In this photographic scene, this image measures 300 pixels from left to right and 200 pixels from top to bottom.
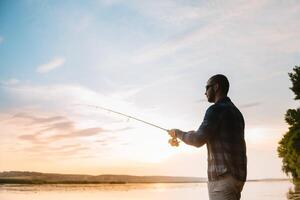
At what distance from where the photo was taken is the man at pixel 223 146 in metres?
5.14

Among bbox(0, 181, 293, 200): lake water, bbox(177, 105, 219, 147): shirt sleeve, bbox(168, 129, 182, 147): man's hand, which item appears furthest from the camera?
bbox(0, 181, 293, 200): lake water

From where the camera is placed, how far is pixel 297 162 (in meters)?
45.5

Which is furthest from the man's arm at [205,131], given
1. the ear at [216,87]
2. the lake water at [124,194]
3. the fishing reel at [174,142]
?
the lake water at [124,194]

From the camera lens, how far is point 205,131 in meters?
5.26

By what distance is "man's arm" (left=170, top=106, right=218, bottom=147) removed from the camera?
17.2 ft

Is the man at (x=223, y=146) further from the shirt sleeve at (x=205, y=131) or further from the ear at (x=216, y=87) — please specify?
the ear at (x=216, y=87)

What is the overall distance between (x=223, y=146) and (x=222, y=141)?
0.06m

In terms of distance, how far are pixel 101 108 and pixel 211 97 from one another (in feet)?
19.6

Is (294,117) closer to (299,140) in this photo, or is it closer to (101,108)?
(299,140)

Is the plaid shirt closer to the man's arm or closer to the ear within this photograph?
the man's arm

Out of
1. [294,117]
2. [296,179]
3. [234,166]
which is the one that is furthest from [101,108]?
[296,179]

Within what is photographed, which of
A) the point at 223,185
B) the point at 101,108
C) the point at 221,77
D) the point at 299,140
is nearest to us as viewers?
the point at 223,185

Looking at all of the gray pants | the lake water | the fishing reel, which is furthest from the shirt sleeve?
the lake water

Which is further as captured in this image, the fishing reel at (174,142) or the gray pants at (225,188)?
the fishing reel at (174,142)
